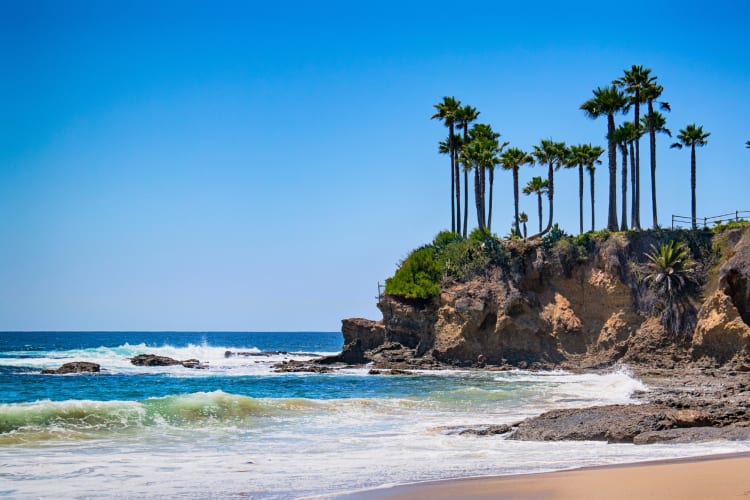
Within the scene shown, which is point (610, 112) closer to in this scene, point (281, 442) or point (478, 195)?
point (478, 195)

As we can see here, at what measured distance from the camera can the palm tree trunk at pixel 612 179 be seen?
4762 centimetres

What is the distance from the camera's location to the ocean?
12602mm

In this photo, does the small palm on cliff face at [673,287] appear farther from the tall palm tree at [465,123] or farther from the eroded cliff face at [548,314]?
the tall palm tree at [465,123]

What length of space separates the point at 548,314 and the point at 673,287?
25.4 feet

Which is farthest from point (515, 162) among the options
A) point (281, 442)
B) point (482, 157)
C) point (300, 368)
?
point (281, 442)

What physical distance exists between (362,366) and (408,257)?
7846 mm

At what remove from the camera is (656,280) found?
40938mm

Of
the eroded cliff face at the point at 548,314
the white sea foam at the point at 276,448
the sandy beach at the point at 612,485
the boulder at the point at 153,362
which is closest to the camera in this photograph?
the sandy beach at the point at 612,485

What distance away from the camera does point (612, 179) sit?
48.2 m

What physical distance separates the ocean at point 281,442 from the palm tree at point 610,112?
678 inches

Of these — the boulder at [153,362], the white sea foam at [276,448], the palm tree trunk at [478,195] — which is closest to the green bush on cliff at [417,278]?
the palm tree trunk at [478,195]

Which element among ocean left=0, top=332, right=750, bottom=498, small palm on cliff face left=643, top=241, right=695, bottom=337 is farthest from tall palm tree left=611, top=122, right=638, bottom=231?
ocean left=0, top=332, right=750, bottom=498

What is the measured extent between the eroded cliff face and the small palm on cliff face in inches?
28.9

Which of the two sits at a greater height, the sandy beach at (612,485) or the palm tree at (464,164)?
the palm tree at (464,164)
